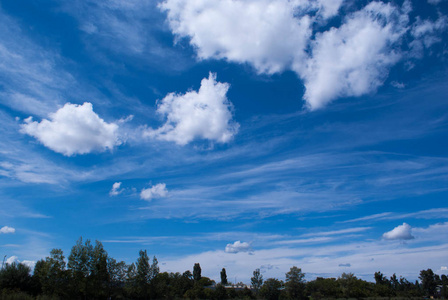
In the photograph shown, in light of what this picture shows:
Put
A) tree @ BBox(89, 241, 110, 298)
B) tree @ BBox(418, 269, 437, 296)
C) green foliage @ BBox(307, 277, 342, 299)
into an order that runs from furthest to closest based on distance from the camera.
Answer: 1. tree @ BBox(418, 269, 437, 296)
2. green foliage @ BBox(307, 277, 342, 299)
3. tree @ BBox(89, 241, 110, 298)

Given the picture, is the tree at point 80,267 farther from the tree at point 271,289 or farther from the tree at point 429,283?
the tree at point 429,283

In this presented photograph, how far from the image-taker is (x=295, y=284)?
3927 inches

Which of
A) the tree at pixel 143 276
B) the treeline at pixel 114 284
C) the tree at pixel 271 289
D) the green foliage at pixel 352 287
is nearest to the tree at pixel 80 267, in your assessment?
the treeline at pixel 114 284

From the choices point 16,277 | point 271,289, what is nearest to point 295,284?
point 271,289

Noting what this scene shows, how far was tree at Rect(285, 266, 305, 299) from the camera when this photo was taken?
99188 millimetres

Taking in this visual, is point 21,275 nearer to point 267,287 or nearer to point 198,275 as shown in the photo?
point 267,287

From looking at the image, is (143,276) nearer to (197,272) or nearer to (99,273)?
(99,273)

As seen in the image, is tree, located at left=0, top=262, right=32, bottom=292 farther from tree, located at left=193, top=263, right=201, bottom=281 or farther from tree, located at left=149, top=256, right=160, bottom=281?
tree, located at left=193, top=263, right=201, bottom=281

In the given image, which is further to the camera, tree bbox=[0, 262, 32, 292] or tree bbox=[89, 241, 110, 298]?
tree bbox=[89, 241, 110, 298]

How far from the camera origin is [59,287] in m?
59.6

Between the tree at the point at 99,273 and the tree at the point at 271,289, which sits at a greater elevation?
the tree at the point at 99,273

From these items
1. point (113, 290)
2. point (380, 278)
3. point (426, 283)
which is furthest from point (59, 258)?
point (426, 283)

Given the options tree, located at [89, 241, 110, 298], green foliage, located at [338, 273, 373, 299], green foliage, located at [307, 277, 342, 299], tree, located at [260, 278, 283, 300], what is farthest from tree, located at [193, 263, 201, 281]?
tree, located at [89, 241, 110, 298]

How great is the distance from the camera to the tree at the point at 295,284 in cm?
9919
